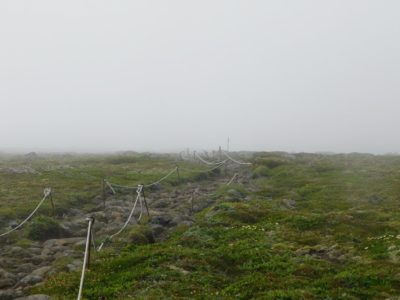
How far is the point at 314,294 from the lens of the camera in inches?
696

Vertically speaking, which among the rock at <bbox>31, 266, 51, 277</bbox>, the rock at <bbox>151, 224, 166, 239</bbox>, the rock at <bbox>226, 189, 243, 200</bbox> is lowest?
the rock at <bbox>31, 266, 51, 277</bbox>

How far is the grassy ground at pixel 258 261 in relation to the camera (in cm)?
1842

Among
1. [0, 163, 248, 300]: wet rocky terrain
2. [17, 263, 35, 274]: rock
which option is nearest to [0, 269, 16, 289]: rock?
[0, 163, 248, 300]: wet rocky terrain

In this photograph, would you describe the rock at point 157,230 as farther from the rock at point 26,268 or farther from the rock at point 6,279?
the rock at point 6,279

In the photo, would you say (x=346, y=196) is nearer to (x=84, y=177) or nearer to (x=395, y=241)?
(x=395, y=241)

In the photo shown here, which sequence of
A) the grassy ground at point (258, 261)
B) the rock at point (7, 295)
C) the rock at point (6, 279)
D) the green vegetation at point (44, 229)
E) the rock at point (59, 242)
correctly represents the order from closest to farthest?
the grassy ground at point (258, 261)
the rock at point (7, 295)
the rock at point (6, 279)
the rock at point (59, 242)
the green vegetation at point (44, 229)

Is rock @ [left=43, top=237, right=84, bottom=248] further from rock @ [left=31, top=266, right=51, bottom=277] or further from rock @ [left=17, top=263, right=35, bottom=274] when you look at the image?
rock @ [left=31, top=266, right=51, bottom=277]

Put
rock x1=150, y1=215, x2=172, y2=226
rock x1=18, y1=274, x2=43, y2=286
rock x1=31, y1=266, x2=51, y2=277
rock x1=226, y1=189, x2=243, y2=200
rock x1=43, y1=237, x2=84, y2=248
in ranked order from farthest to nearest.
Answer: rock x1=226, y1=189, x2=243, y2=200, rock x1=150, y1=215, x2=172, y2=226, rock x1=43, y1=237, x2=84, y2=248, rock x1=31, y1=266, x2=51, y2=277, rock x1=18, y1=274, x2=43, y2=286

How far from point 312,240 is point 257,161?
46398 millimetres

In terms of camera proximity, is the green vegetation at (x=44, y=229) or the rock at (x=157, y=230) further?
the rock at (x=157, y=230)

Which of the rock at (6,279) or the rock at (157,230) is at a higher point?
the rock at (157,230)

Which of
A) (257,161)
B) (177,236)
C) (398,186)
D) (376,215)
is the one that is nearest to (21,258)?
(177,236)

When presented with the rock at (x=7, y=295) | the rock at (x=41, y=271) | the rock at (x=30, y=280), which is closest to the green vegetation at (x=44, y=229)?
the rock at (x=41, y=271)

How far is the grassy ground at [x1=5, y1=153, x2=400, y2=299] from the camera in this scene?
1842cm
